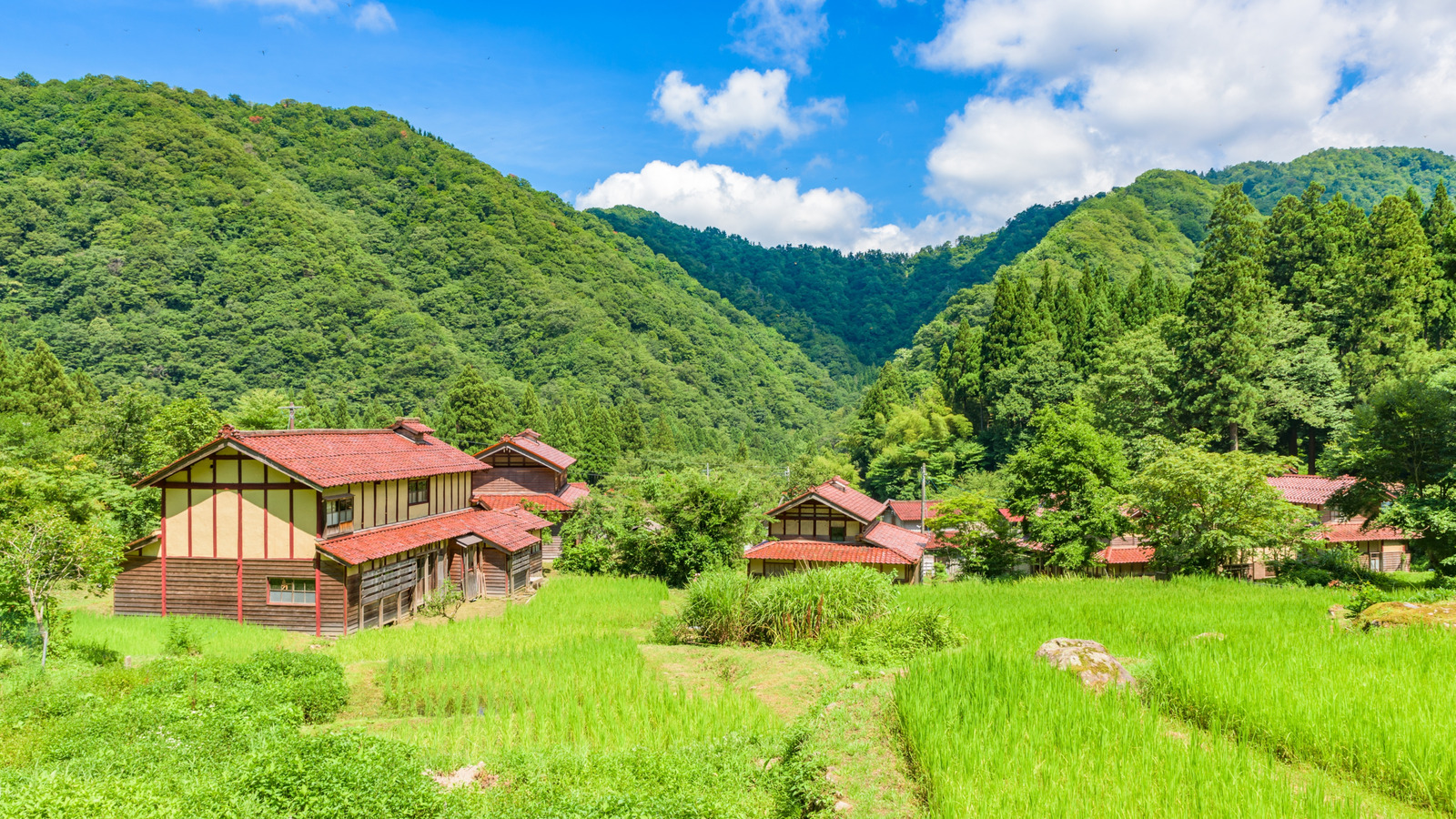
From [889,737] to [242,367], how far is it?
75248 mm

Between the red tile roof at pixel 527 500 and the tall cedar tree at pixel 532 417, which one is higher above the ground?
the tall cedar tree at pixel 532 417

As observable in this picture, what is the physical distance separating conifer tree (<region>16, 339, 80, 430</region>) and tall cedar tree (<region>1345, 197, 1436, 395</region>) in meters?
62.1

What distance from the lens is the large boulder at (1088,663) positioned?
7.50m

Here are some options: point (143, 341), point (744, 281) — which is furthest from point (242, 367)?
point (744, 281)

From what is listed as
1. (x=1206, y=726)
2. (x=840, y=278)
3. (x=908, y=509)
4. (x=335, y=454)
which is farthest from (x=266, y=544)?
(x=840, y=278)

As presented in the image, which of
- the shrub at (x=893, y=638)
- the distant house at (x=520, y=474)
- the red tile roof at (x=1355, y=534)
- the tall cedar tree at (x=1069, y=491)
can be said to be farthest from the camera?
the distant house at (x=520, y=474)

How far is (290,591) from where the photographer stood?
1803 centimetres

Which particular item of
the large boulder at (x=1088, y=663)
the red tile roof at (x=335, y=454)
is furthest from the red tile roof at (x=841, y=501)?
the large boulder at (x=1088, y=663)

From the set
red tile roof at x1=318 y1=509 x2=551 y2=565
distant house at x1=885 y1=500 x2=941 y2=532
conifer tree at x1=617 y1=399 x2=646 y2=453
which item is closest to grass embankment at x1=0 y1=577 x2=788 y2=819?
red tile roof at x1=318 y1=509 x2=551 y2=565

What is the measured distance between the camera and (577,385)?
7875 cm

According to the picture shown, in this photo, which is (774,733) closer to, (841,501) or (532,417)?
(841,501)

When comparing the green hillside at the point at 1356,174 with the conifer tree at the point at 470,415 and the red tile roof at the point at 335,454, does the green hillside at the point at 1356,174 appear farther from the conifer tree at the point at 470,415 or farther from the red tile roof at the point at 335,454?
the red tile roof at the point at 335,454

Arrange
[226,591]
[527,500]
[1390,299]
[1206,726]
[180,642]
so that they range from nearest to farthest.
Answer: [1206,726] < [180,642] < [226,591] < [1390,299] < [527,500]

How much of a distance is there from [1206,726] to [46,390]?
51.0m
